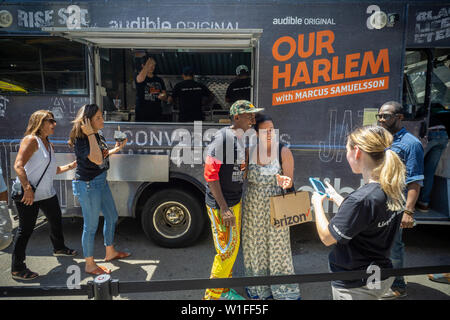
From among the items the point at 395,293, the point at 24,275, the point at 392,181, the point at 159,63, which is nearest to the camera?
the point at 392,181

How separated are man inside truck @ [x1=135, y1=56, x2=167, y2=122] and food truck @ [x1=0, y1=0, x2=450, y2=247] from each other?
0.45m

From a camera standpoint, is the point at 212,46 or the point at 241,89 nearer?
A: the point at 212,46

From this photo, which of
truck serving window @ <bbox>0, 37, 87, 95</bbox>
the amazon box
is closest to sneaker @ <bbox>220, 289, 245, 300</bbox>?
the amazon box

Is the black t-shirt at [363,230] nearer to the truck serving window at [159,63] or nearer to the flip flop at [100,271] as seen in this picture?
the truck serving window at [159,63]

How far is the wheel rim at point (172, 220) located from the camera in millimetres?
4156

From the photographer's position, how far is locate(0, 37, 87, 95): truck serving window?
3945 mm

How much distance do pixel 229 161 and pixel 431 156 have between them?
3.32 m

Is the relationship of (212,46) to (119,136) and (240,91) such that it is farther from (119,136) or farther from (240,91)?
(119,136)

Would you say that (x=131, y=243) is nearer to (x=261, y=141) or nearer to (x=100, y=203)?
(x=100, y=203)

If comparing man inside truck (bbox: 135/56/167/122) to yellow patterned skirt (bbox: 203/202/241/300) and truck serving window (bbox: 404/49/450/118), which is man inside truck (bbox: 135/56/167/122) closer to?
yellow patterned skirt (bbox: 203/202/241/300)

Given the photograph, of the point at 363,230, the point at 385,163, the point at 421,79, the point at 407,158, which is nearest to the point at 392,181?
the point at 385,163

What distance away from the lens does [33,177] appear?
3385 millimetres

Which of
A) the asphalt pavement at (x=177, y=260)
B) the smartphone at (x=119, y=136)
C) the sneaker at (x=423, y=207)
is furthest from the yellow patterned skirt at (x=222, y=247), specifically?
the sneaker at (x=423, y=207)

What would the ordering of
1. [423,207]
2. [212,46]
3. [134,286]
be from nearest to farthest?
[134,286], [212,46], [423,207]
